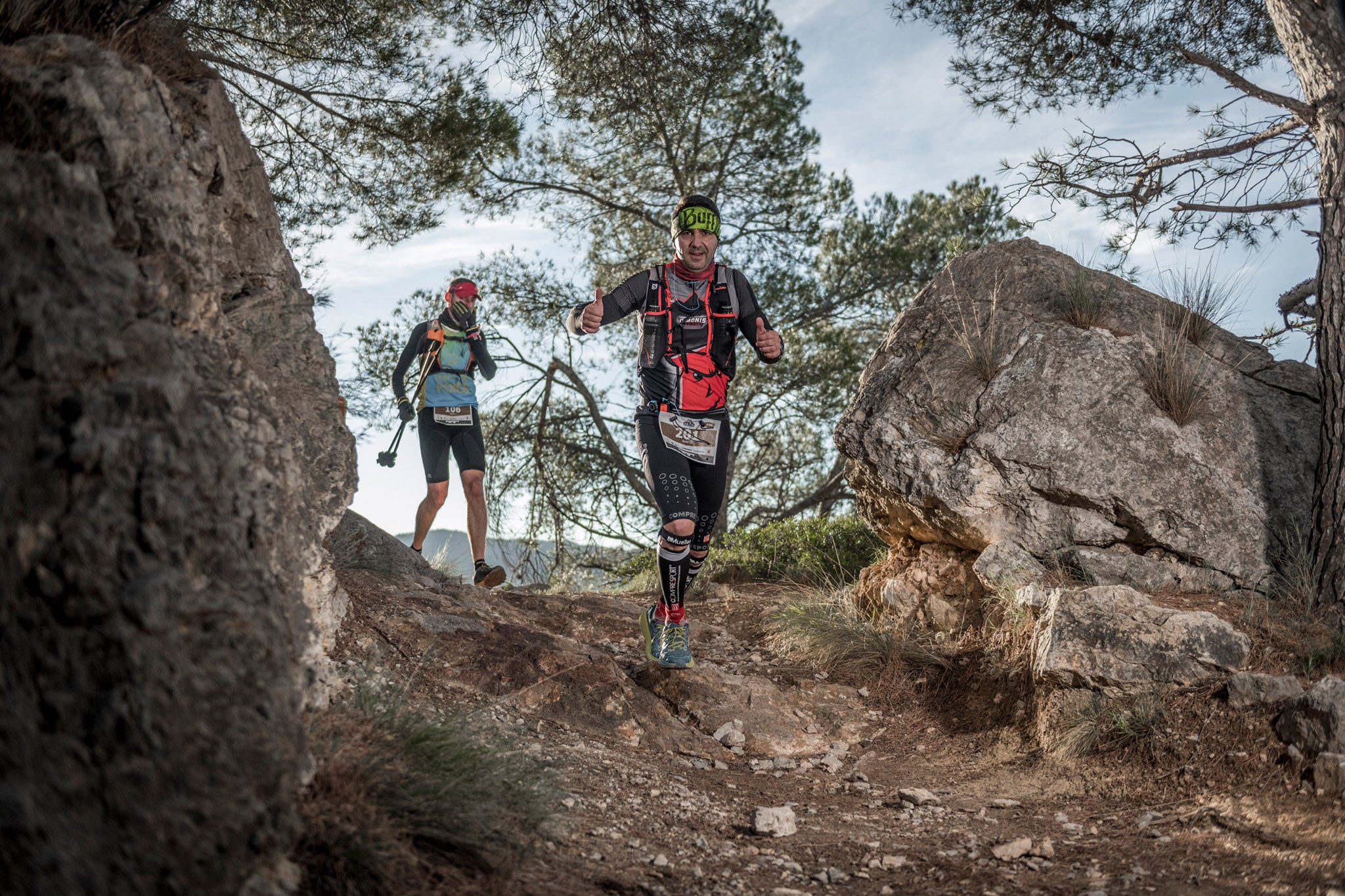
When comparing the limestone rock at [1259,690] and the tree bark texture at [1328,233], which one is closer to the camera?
the limestone rock at [1259,690]

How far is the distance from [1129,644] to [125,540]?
161 inches

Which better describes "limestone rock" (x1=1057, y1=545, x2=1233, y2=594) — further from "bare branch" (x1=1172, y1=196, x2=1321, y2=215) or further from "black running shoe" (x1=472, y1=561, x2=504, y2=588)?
"black running shoe" (x1=472, y1=561, x2=504, y2=588)

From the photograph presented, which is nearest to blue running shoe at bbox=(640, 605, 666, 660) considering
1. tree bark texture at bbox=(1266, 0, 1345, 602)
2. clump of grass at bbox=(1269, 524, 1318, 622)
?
clump of grass at bbox=(1269, 524, 1318, 622)

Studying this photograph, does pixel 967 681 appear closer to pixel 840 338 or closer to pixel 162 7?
pixel 162 7

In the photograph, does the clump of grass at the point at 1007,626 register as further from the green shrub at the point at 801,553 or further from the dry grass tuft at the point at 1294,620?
the green shrub at the point at 801,553

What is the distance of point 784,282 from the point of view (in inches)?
453

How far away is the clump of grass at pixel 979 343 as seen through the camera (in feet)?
18.1

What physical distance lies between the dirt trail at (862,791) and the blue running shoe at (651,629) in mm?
157

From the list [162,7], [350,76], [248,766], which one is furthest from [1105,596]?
[350,76]

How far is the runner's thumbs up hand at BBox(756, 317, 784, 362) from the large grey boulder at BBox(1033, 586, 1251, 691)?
201 cm

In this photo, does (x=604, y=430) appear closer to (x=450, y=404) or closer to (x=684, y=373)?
(x=450, y=404)

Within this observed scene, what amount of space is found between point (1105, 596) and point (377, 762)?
349cm

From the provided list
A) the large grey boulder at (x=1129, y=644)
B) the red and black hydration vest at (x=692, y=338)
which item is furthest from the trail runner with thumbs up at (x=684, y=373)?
the large grey boulder at (x=1129, y=644)

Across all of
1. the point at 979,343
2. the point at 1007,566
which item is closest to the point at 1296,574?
the point at 1007,566
